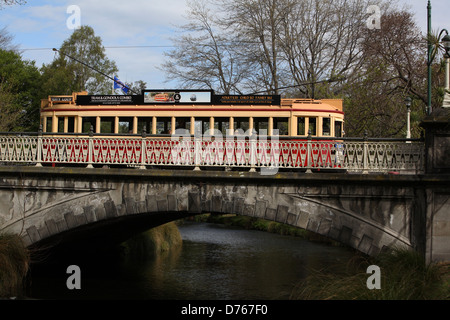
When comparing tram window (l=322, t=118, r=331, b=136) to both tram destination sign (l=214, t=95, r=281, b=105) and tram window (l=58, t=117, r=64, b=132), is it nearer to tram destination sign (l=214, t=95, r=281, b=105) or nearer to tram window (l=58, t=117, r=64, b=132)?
tram destination sign (l=214, t=95, r=281, b=105)

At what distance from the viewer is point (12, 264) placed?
519 inches

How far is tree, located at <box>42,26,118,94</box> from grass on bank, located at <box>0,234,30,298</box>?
2948 cm

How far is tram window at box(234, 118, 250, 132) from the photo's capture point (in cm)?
1738

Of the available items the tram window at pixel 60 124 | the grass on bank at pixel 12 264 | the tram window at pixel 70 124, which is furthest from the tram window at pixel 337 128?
the grass on bank at pixel 12 264

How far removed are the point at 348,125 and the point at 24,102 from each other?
26.6 metres

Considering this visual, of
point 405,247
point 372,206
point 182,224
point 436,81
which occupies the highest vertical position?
point 436,81

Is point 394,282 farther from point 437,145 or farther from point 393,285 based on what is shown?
point 437,145

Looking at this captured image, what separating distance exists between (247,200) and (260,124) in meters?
5.00

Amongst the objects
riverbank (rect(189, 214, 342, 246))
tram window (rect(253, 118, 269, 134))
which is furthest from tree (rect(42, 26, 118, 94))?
tram window (rect(253, 118, 269, 134))

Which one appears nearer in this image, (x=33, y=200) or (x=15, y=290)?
(x=15, y=290)

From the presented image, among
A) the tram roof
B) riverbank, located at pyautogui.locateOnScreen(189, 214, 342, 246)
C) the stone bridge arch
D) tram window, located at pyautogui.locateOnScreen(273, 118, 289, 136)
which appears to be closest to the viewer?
the stone bridge arch

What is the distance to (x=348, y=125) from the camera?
1086 inches
